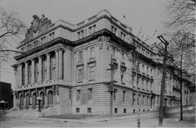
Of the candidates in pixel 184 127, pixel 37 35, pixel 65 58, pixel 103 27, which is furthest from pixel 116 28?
pixel 184 127

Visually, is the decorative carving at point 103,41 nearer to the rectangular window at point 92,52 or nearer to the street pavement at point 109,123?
the rectangular window at point 92,52

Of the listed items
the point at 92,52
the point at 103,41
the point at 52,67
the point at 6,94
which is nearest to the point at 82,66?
the point at 92,52

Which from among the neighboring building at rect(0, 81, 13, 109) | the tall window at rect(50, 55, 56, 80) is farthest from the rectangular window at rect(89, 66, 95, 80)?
the neighboring building at rect(0, 81, 13, 109)

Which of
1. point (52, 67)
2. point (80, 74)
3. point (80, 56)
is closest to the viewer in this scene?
point (80, 74)

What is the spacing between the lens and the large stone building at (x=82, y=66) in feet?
110

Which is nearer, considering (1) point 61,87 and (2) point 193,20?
(2) point 193,20

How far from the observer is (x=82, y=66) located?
1471 inches

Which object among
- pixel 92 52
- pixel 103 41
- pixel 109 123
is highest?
pixel 103 41

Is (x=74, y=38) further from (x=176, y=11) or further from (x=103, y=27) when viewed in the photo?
(x=176, y=11)

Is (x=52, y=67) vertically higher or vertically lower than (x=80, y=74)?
higher

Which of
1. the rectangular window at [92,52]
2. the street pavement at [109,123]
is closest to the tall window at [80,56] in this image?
the rectangular window at [92,52]

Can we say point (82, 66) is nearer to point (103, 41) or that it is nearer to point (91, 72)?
point (91, 72)

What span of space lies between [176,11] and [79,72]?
26.8 meters

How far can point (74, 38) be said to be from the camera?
39.7 metres
